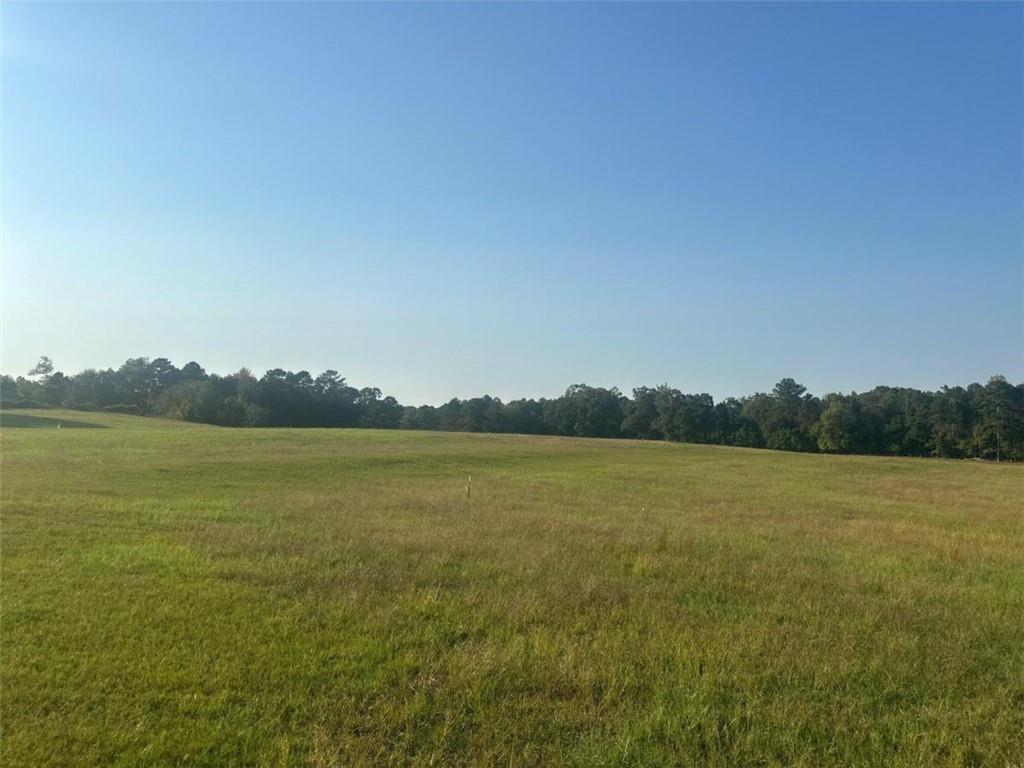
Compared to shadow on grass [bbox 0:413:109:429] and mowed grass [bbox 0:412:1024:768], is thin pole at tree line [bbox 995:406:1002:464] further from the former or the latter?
shadow on grass [bbox 0:413:109:429]

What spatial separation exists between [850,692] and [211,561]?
9.16m

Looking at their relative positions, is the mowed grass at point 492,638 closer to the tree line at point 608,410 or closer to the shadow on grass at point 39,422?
the shadow on grass at point 39,422

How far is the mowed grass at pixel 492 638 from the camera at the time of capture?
5617 millimetres

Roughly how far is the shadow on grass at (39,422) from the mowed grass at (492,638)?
41611mm

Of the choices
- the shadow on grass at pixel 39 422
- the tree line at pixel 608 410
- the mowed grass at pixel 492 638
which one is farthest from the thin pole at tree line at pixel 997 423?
the shadow on grass at pixel 39 422

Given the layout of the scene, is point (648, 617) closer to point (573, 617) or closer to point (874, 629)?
point (573, 617)

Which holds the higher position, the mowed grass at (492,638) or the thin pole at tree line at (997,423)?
the thin pole at tree line at (997,423)

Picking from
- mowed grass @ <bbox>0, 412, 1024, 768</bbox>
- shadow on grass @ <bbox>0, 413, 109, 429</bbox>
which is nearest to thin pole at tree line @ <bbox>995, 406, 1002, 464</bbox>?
mowed grass @ <bbox>0, 412, 1024, 768</bbox>

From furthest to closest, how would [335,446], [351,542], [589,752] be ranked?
[335,446]
[351,542]
[589,752]

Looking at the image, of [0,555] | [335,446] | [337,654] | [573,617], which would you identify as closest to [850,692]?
[573,617]

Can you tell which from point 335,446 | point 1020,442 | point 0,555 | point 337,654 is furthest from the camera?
point 1020,442

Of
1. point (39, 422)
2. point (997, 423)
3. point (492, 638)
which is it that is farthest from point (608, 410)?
point (492, 638)

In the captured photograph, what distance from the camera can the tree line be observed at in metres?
99.3

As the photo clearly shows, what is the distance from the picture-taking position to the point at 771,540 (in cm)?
1667
